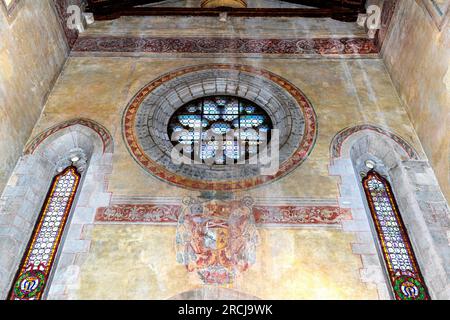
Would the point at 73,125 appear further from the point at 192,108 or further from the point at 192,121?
the point at 192,108

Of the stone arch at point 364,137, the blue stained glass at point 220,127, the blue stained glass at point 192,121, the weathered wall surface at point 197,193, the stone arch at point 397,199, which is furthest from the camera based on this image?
the blue stained glass at point 192,121

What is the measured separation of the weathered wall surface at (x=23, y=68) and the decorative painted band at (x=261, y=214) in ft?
6.01

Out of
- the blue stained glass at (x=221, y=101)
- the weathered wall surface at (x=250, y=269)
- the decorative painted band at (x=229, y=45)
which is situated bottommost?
the weathered wall surface at (x=250, y=269)

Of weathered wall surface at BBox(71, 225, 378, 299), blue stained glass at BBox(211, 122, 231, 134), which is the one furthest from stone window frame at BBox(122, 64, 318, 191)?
weathered wall surface at BBox(71, 225, 378, 299)

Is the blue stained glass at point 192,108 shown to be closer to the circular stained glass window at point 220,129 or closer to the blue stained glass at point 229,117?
the circular stained glass window at point 220,129

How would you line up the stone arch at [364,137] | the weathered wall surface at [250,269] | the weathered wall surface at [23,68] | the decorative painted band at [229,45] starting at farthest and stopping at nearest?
the decorative painted band at [229,45]
the stone arch at [364,137]
the weathered wall surface at [23,68]
the weathered wall surface at [250,269]

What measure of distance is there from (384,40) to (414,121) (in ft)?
7.30

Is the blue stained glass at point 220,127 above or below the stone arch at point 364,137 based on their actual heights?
above

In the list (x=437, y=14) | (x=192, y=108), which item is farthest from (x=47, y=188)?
(x=437, y=14)

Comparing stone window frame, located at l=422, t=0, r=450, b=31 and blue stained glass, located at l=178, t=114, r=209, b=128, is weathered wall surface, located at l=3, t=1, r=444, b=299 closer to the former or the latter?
blue stained glass, located at l=178, t=114, r=209, b=128

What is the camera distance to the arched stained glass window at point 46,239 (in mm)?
6820

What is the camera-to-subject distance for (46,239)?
24.3ft

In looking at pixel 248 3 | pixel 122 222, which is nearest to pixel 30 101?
pixel 122 222

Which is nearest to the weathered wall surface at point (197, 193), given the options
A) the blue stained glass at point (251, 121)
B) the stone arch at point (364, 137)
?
the stone arch at point (364, 137)
